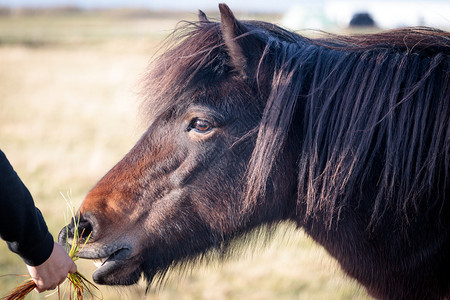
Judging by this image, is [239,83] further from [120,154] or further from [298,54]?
[120,154]

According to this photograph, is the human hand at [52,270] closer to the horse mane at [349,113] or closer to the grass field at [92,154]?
the grass field at [92,154]

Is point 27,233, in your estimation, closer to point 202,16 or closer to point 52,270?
point 52,270

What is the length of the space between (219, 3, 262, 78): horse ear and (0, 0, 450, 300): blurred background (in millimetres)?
716

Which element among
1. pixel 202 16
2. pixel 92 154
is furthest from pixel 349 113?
pixel 92 154

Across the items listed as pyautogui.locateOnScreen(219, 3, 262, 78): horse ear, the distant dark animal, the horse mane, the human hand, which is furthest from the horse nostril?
the distant dark animal

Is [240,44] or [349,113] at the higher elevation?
[240,44]

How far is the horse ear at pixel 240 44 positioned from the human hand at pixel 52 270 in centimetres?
124

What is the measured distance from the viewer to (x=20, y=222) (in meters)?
1.59

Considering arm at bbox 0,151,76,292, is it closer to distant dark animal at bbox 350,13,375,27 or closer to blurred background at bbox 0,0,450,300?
blurred background at bbox 0,0,450,300

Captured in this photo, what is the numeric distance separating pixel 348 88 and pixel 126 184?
4.01 ft

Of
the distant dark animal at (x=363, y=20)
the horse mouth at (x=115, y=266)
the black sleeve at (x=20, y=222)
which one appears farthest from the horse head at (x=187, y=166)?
the distant dark animal at (x=363, y=20)

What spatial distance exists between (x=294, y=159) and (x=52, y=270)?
1261 millimetres

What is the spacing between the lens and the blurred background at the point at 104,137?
13.9 ft

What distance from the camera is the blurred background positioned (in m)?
4.23
